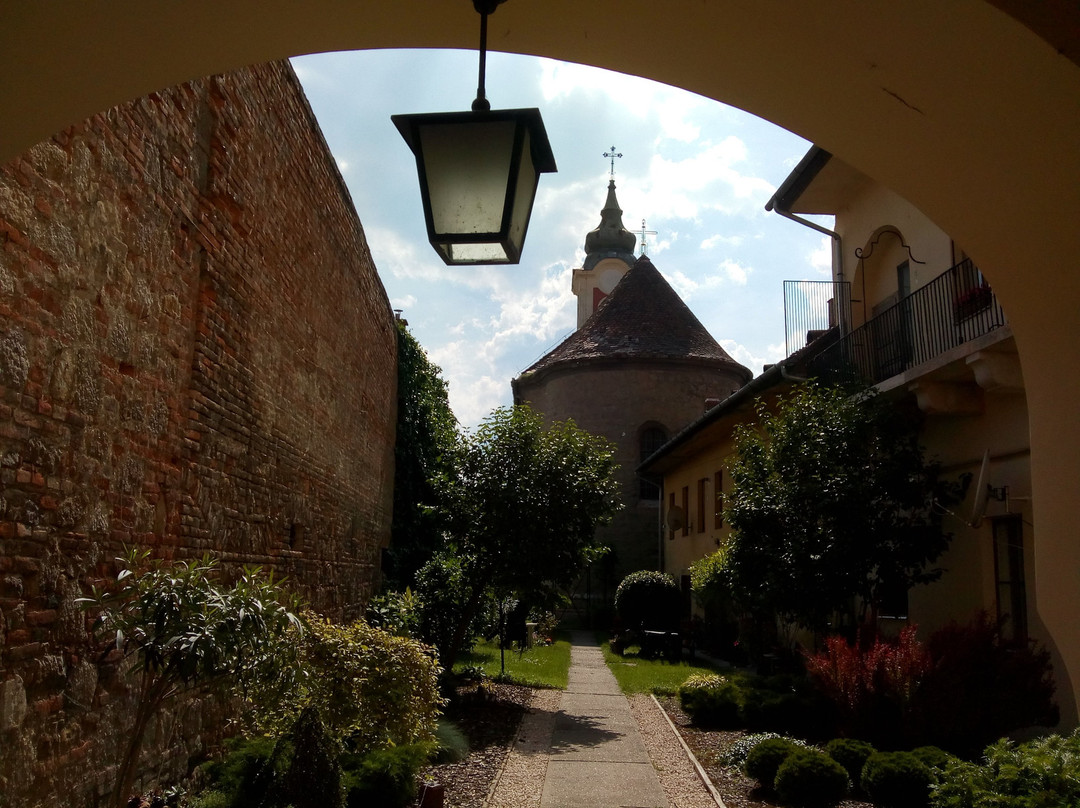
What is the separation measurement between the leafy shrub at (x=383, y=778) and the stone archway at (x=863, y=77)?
456cm

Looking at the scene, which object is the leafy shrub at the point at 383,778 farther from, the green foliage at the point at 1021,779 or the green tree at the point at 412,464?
the green tree at the point at 412,464

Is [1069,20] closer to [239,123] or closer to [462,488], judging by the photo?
[239,123]

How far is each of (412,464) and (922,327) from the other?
9.27 meters

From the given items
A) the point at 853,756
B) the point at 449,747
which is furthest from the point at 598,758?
the point at 853,756

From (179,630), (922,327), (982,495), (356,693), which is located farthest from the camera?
(922,327)

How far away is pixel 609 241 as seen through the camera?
168 ft

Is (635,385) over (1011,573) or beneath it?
over

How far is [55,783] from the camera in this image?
4.79 m

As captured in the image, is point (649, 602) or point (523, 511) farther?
point (649, 602)

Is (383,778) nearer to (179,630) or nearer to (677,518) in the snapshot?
(179,630)

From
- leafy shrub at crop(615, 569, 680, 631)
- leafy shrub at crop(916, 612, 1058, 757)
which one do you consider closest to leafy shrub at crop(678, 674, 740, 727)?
leafy shrub at crop(916, 612, 1058, 757)

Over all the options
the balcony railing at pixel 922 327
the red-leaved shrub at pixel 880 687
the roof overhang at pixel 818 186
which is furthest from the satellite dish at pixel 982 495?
the roof overhang at pixel 818 186

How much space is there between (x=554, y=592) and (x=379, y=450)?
3.56m

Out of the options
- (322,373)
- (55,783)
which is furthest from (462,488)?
(55,783)
